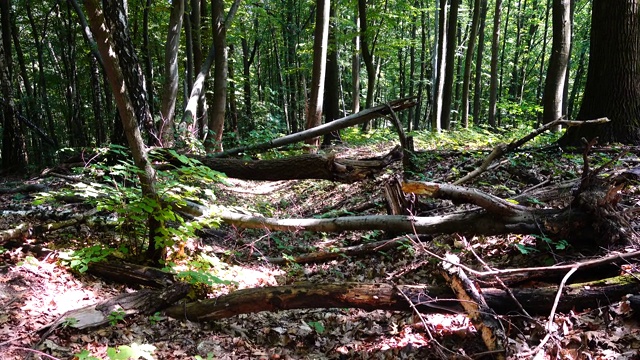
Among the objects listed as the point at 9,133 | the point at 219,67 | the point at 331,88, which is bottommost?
the point at 9,133

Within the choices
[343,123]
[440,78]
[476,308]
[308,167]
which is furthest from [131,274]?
[440,78]

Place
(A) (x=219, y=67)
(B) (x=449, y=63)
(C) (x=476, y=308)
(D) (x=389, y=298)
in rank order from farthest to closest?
(B) (x=449, y=63), (A) (x=219, y=67), (D) (x=389, y=298), (C) (x=476, y=308)

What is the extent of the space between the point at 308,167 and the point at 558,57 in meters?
6.78

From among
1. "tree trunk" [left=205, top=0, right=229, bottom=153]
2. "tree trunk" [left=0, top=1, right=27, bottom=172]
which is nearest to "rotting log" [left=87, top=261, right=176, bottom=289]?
"tree trunk" [left=205, top=0, right=229, bottom=153]

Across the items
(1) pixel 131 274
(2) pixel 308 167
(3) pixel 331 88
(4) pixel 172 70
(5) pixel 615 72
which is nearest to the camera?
(1) pixel 131 274

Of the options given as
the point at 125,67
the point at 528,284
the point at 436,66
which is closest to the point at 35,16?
the point at 125,67

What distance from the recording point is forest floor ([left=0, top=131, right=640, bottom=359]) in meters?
2.88

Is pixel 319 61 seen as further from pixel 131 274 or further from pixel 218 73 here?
pixel 131 274

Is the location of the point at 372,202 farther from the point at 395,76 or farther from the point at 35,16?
the point at 395,76

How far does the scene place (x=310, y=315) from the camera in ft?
13.5

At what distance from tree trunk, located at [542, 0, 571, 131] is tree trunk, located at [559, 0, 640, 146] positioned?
6.69ft

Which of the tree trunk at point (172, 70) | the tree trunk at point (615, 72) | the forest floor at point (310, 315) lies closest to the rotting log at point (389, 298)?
the forest floor at point (310, 315)

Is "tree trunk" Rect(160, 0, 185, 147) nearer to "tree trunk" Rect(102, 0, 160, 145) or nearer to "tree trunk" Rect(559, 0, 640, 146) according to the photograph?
"tree trunk" Rect(102, 0, 160, 145)

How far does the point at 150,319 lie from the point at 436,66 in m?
16.4
